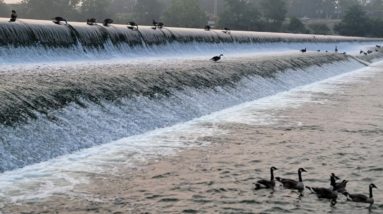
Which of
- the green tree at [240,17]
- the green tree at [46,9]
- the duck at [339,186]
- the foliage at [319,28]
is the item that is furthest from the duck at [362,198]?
the foliage at [319,28]

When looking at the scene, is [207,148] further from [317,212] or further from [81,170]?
[317,212]

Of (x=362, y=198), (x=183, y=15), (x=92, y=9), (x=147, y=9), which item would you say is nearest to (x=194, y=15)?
(x=183, y=15)

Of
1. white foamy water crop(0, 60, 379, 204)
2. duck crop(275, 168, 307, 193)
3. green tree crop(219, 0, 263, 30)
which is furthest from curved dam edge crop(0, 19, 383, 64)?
green tree crop(219, 0, 263, 30)

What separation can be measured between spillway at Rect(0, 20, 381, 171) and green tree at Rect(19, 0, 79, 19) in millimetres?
66640

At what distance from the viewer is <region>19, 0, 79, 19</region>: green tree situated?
99.4m

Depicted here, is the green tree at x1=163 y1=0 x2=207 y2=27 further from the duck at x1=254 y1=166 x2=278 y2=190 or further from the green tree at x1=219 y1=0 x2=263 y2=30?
the duck at x1=254 y1=166 x2=278 y2=190

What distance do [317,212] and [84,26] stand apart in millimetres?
22045

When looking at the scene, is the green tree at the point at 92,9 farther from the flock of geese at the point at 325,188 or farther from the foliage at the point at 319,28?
the flock of geese at the point at 325,188

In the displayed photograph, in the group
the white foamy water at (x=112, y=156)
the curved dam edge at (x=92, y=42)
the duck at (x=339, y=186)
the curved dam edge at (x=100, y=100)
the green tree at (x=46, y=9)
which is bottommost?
the duck at (x=339, y=186)

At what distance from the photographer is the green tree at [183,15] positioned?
11138 centimetres

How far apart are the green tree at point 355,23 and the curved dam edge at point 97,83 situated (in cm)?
12216

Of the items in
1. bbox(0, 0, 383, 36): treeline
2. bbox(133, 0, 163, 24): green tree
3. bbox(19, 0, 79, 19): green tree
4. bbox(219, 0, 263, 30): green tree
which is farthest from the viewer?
bbox(133, 0, 163, 24): green tree

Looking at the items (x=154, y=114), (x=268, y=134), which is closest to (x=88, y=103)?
(x=154, y=114)

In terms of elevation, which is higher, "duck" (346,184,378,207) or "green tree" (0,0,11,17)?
"green tree" (0,0,11,17)
